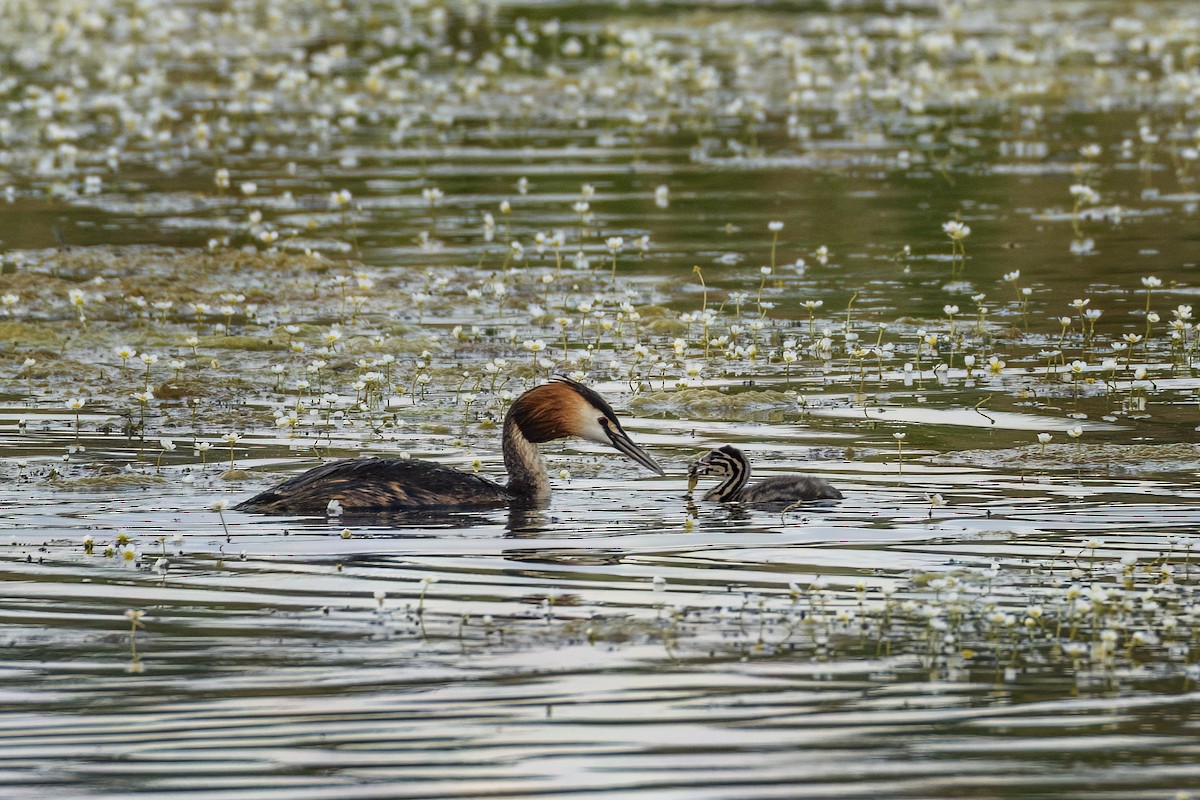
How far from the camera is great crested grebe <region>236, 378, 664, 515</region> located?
11.4 m

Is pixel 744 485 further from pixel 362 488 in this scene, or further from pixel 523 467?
pixel 362 488

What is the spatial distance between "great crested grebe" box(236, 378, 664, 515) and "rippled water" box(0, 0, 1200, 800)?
0.59 ft

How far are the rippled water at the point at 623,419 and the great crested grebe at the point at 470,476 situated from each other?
179 mm

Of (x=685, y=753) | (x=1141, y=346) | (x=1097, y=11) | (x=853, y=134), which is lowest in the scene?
(x=685, y=753)

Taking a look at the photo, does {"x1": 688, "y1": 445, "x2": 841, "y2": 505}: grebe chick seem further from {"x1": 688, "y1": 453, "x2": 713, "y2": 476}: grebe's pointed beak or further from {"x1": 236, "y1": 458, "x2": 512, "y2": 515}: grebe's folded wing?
{"x1": 236, "y1": 458, "x2": 512, "y2": 515}: grebe's folded wing

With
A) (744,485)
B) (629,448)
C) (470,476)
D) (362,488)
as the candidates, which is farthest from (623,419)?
(362,488)

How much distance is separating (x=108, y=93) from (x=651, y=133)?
892 centimetres

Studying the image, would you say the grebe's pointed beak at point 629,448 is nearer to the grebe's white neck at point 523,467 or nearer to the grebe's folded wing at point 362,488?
the grebe's white neck at point 523,467

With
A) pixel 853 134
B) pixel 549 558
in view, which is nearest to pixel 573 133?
pixel 853 134

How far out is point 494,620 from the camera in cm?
902

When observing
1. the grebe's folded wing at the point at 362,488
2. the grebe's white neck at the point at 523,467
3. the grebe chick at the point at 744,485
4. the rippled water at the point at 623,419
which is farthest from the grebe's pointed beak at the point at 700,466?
the grebe's folded wing at the point at 362,488

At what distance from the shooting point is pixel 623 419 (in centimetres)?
1401

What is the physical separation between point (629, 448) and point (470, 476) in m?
1.13

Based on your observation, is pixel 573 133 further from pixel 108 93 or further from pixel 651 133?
pixel 108 93
